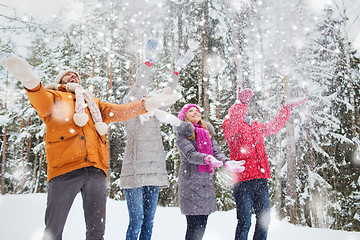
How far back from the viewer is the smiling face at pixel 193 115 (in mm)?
3317

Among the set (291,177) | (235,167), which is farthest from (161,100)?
(291,177)

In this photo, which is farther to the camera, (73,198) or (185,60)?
(185,60)

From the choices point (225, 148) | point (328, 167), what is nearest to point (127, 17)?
point (225, 148)

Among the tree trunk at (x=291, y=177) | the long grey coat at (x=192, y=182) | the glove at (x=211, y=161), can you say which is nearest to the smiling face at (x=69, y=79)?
the long grey coat at (x=192, y=182)

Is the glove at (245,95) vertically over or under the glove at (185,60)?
under

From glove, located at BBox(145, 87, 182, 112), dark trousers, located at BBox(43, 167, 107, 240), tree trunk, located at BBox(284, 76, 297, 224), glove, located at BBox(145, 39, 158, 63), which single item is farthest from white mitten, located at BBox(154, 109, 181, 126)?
tree trunk, located at BBox(284, 76, 297, 224)

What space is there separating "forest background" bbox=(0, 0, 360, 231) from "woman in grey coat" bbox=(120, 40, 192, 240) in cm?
488

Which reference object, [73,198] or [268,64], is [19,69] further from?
[268,64]

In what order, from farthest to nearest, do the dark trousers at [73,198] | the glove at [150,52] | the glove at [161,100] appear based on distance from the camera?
the glove at [150,52]
the glove at [161,100]
the dark trousers at [73,198]

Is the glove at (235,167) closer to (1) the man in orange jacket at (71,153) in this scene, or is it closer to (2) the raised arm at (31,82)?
(1) the man in orange jacket at (71,153)

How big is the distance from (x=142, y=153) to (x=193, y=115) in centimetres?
84

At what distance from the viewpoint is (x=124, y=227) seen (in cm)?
490

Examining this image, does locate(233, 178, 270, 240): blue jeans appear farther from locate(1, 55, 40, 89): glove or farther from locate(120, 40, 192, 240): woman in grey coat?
locate(1, 55, 40, 89): glove

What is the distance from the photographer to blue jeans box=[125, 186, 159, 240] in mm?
2891
